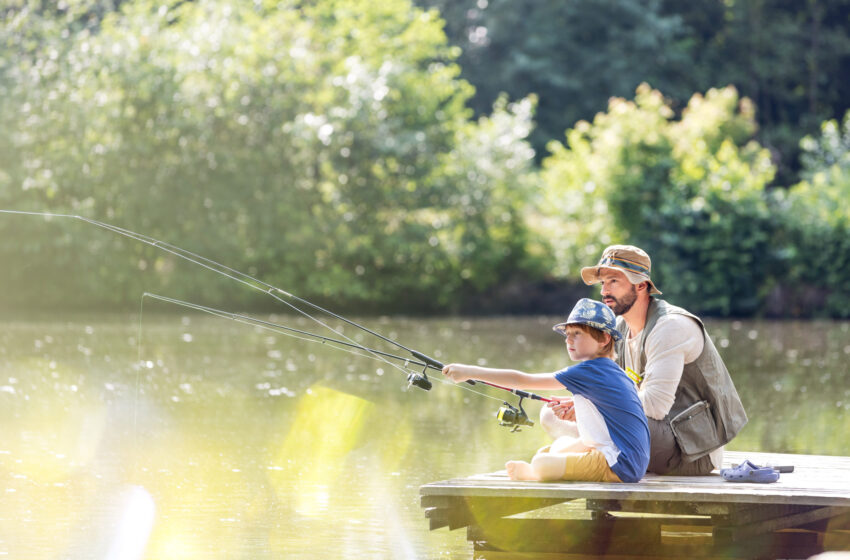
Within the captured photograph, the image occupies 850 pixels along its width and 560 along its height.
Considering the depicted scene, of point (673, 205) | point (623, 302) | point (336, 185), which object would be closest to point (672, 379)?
point (623, 302)

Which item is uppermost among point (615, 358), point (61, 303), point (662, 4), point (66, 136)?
point (662, 4)

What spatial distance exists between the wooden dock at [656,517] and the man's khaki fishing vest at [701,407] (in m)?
0.17

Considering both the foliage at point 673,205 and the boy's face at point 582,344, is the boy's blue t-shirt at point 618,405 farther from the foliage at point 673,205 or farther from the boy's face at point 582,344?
the foliage at point 673,205

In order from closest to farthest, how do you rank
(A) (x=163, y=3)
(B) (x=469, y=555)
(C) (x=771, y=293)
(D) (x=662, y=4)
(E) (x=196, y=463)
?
1. (B) (x=469, y=555)
2. (E) (x=196, y=463)
3. (C) (x=771, y=293)
4. (A) (x=163, y=3)
5. (D) (x=662, y=4)

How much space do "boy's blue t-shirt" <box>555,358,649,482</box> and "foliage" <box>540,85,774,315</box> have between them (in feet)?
73.3

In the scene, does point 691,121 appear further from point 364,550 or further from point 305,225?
point 364,550

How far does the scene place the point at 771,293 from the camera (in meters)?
28.7

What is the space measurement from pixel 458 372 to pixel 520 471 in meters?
0.57

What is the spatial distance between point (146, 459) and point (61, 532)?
8.64 ft

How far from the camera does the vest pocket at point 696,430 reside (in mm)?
6715

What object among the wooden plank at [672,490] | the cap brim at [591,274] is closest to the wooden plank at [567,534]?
the wooden plank at [672,490]

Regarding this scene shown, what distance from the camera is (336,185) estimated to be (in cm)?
2991

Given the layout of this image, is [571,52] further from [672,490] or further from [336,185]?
[672,490]

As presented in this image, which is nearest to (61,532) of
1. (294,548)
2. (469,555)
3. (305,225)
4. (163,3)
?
(294,548)
